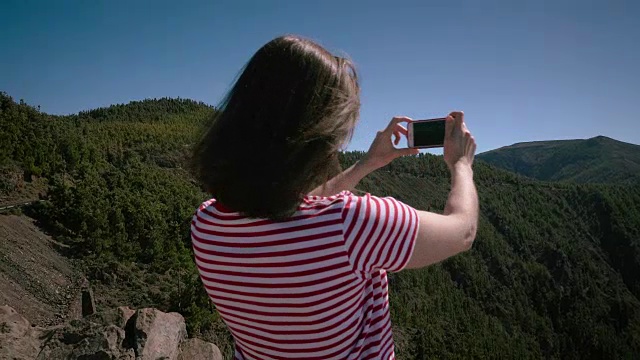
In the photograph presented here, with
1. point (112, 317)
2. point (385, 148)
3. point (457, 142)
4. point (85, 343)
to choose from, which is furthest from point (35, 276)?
point (457, 142)

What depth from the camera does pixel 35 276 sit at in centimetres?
1164

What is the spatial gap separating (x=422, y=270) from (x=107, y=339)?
6806cm

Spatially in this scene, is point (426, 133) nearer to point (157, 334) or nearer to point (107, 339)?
point (107, 339)

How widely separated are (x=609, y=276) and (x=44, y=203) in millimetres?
119655

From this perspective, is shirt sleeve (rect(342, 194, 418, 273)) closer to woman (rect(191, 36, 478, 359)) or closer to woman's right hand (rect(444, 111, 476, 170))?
woman (rect(191, 36, 478, 359))

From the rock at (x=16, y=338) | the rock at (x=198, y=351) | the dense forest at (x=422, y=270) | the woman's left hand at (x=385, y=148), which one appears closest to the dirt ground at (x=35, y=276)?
the dense forest at (x=422, y=270)

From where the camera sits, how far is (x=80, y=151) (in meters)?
23.8

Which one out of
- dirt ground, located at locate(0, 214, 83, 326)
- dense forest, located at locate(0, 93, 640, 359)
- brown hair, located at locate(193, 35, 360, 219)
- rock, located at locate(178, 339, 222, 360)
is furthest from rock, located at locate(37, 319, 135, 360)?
dirt ground, located at locate(0, 214, 83, 326)

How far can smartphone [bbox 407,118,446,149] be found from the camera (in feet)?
4.66

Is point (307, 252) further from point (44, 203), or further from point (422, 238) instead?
point (44, 203)

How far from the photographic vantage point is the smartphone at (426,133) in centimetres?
142

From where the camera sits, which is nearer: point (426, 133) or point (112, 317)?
point (426, 133)

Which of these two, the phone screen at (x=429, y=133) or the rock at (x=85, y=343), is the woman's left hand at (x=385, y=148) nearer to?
the phone screen at (x=429, y=133)

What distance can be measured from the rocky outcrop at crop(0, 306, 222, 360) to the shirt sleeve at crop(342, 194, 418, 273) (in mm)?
4077
